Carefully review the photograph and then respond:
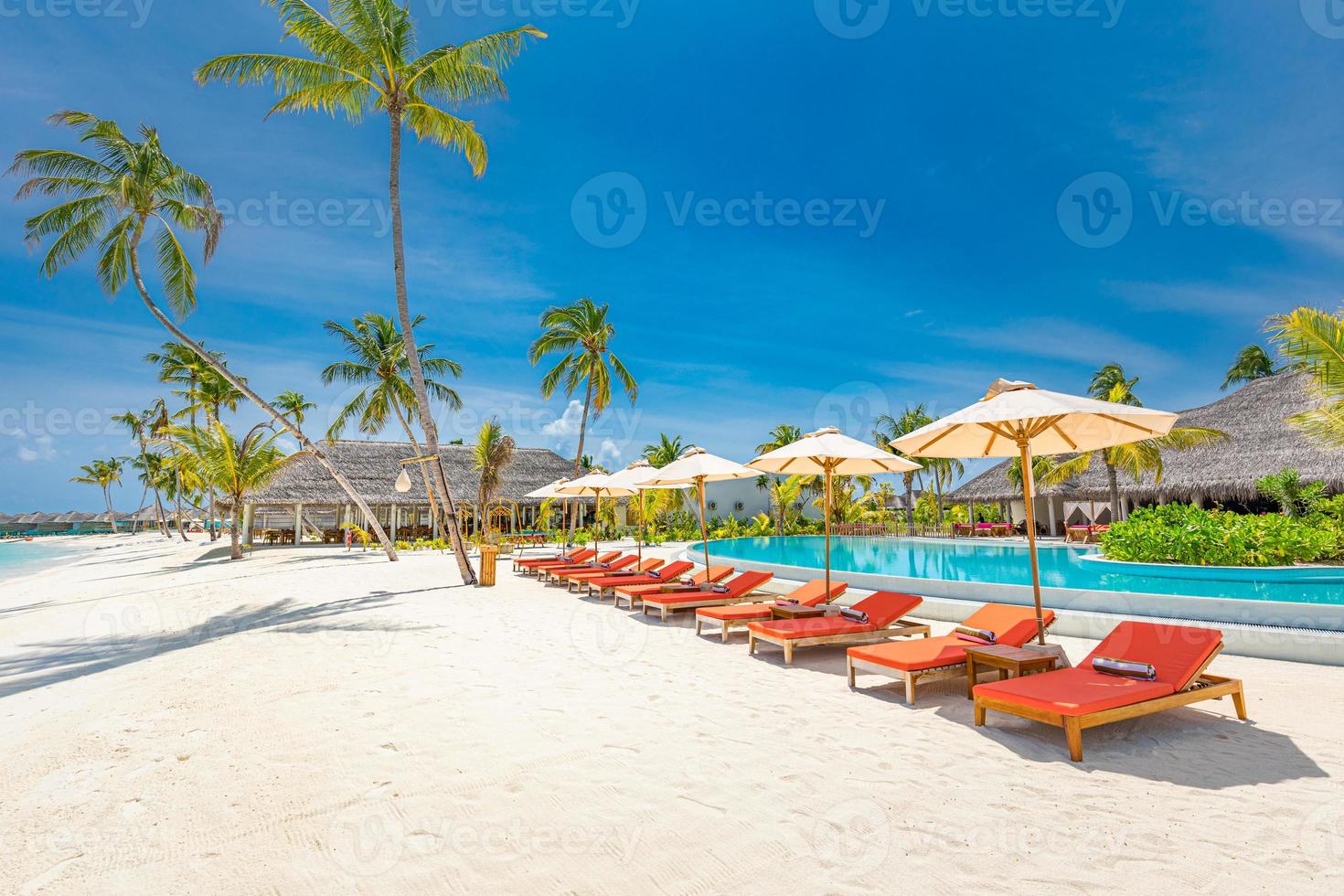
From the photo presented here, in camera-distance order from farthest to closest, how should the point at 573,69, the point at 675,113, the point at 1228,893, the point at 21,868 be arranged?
the point at 675,113 < the point at 573,69 < the point at 21,868 < the point at 1228,893

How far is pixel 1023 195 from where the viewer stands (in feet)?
60.1

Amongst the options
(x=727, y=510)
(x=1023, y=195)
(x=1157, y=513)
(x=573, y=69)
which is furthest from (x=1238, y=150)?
(x=727, y=510)

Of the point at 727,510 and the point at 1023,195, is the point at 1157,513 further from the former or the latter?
the point at 727,510

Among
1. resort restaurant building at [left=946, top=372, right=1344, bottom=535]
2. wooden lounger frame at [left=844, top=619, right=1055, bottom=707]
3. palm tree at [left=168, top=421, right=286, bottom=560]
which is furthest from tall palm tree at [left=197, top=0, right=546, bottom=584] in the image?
resort restaurant building at [left=946, top=372, right=1344, bottom=535]

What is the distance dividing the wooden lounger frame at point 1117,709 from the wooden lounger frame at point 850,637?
1827mm

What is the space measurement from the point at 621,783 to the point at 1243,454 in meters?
25.3

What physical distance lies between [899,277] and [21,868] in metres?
23.4

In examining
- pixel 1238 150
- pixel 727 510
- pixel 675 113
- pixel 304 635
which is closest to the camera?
pixel 304 635

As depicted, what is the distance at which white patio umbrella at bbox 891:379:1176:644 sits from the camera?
445 centimetres

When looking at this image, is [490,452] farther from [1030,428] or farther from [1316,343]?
[1316,343]

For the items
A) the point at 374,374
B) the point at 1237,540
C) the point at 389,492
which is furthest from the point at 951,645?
the point at 389,492

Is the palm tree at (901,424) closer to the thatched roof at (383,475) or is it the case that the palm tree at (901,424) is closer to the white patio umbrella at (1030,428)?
the thatched roof at (383,475)

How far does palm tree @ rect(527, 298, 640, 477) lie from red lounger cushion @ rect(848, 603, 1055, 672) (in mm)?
17111

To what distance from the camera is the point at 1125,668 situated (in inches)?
159
